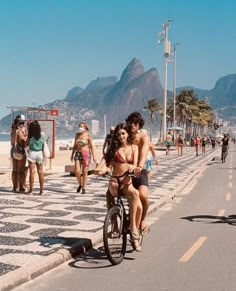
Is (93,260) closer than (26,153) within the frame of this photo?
Yes

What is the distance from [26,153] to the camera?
45.5 feet

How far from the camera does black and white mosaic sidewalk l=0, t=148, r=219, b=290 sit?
702cm

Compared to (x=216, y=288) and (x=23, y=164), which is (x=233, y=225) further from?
(x=23, y=164)

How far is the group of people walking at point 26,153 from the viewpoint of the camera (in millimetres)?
13148

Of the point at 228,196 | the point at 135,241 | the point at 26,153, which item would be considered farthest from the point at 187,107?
the point at 135,241

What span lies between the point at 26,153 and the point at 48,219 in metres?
4.36

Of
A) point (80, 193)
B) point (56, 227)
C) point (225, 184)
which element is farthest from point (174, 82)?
point (56, 227)

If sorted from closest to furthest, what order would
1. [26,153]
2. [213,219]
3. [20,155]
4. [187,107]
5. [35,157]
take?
[213,219] → [35,157] → [20,155] → [26,153] → [187,107]

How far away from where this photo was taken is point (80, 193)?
557 inches

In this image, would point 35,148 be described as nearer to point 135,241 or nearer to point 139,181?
point 139,181

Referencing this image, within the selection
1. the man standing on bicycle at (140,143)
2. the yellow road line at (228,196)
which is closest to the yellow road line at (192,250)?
the man standing on bicycle at (140,143)

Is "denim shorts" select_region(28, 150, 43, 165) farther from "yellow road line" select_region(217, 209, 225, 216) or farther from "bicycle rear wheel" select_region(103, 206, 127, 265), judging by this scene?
"bicycle rear wheel" select_region(103, 206, 127, 265)

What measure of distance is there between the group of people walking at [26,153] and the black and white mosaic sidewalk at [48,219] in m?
0.39

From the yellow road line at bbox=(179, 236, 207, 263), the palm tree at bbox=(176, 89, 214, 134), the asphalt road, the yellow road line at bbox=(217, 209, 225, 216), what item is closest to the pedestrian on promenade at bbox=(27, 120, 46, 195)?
the asphalt road
